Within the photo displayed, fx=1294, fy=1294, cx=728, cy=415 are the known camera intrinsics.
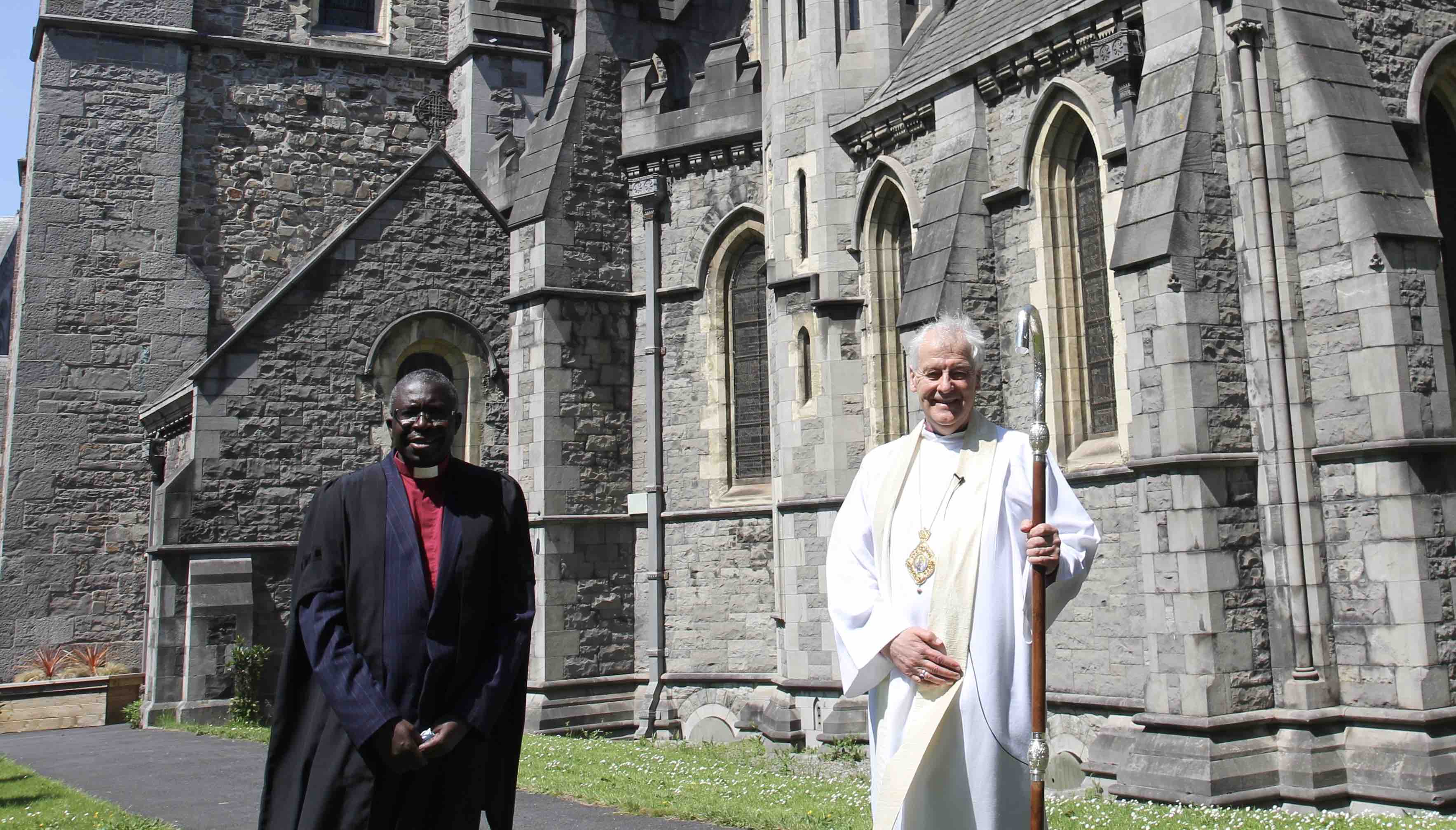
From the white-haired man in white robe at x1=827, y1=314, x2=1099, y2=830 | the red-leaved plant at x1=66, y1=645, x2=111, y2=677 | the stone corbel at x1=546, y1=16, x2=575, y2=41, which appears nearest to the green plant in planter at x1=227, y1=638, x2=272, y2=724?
the red-leaved plant at x1=66, y1=645, x2=111, y2=677

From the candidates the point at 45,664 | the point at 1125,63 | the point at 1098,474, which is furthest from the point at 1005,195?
the point at 45,664

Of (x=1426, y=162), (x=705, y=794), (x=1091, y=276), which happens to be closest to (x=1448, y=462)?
(x=1426, y=162)

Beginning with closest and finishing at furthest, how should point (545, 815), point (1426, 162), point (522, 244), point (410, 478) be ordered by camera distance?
point (410, 478)
point (545, 815)
point (1426, 162)
point (522, 244)

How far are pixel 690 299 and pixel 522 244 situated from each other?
2312mm

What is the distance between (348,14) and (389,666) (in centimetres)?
2128

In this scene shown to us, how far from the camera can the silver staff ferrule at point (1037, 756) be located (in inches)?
152

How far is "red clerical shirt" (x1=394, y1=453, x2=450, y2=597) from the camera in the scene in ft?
13.4

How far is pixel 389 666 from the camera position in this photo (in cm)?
392

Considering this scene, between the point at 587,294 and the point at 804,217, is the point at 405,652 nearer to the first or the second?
the point at 804,217

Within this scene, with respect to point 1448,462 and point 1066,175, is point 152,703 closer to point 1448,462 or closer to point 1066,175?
point 1066,175

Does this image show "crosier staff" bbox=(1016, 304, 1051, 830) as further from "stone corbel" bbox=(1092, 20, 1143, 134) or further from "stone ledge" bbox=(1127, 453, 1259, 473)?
"stone corbel" bbox=(1092, 20, 1143, 134)

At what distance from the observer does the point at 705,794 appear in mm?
9070

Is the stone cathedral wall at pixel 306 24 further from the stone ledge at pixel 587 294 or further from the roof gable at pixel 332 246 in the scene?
the stone ledge at pixel 587 294

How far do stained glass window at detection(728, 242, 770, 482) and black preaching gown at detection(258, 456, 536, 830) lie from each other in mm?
12351
